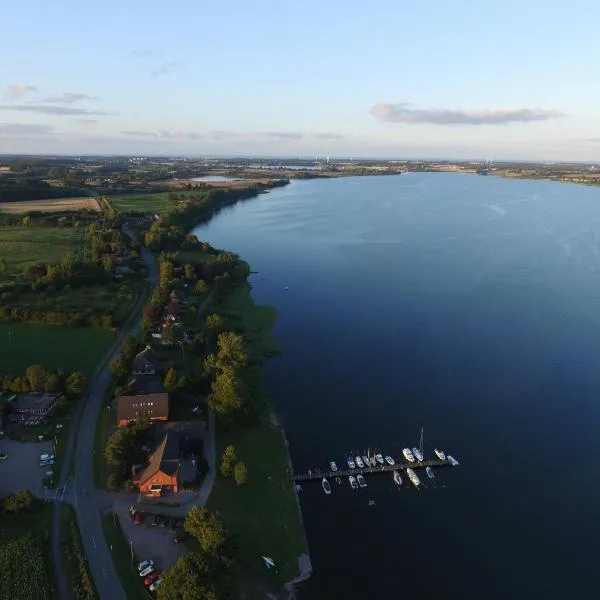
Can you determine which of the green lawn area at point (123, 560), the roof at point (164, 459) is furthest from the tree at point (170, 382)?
the green lawn area at point (123, 560)

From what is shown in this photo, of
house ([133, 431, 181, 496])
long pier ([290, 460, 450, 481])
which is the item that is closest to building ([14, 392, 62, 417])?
house ([133, 431, 181, 496])

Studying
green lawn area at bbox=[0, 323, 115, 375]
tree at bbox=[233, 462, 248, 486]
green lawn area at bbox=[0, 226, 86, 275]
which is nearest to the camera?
tree at bbox=[233, 462, 248, 486]

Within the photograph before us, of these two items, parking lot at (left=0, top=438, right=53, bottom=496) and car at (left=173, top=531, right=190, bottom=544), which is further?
parking lot at (left=0, top=438, right=53, bottom=496)

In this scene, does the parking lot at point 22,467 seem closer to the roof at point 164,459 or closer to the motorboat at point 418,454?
the roof at point 164,459

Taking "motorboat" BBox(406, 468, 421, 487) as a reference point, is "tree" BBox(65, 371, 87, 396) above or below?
above

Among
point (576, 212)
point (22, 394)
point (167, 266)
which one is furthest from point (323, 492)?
point (576, 212)

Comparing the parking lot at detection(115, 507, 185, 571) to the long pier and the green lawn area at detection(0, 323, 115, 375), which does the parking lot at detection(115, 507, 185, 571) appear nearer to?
the long pier
